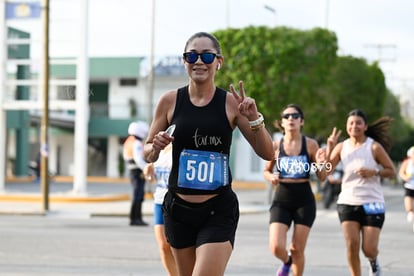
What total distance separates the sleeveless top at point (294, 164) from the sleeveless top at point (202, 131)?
11.9 ft

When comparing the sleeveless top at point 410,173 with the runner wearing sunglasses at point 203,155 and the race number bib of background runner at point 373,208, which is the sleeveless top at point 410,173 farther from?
the runner wearing sunglasses at point 203,155

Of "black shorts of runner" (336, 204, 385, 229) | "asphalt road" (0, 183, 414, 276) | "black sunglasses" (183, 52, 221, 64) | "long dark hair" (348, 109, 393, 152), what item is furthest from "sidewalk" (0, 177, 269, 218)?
"black sunglasses" (183, 52, 221, 64)

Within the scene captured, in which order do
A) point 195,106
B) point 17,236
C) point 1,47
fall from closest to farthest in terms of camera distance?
point 195,106 < point 17,236 < point 1,47

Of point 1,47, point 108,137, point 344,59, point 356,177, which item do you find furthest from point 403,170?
point 108,137

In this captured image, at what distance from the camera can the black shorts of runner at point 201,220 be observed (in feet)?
18.5

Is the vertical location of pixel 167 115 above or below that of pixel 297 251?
above

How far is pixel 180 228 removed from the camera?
18.9ft

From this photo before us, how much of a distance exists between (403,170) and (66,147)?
39278 millimetres

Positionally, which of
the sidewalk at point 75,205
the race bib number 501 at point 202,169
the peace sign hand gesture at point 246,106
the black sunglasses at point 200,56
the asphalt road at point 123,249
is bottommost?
the sidewalk at point 75,205

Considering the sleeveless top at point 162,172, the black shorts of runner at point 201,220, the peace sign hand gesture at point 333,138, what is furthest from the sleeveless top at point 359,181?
the black shorts of runner at point 201,220

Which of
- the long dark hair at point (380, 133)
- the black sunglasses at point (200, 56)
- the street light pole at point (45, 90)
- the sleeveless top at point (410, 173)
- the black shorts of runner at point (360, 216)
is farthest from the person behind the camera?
the street light pole at point (45, 90)

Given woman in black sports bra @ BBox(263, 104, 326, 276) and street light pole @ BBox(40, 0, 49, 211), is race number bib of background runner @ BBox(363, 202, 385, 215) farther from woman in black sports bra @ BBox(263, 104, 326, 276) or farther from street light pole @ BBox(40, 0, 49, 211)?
street light pole @ BBox(40, 0, 49, 211)

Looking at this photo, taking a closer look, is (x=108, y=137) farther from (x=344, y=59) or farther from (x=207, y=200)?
(x=207, y=200)

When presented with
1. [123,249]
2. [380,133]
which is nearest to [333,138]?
[380,133]
